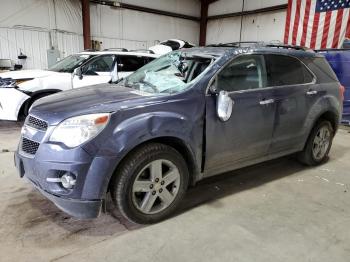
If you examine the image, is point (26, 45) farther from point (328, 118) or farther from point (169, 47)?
point (328, 118)

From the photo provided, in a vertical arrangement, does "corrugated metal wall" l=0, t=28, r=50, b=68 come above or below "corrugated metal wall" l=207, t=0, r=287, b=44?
below

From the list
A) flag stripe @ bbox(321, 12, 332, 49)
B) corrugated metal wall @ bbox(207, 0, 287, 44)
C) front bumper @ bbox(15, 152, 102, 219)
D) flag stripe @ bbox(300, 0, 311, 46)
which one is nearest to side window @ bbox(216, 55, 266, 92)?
front bumper @ bbox(15, 152, 102, 219)

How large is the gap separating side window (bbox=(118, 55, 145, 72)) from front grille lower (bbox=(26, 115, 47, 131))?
14.0 feet

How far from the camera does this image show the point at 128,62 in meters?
6.84

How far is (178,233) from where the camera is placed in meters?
2.54

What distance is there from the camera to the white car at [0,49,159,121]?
213 inches

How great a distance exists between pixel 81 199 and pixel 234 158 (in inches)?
61.4

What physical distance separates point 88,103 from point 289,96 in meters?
2.18

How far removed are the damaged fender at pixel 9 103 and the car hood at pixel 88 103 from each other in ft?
9.86

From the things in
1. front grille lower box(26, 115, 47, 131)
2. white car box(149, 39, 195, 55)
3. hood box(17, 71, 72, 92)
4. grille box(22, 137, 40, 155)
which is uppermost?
white car box(149, 39, 195, 55)

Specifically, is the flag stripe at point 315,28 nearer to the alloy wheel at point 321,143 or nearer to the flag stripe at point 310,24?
the flag stripe at point 310,24

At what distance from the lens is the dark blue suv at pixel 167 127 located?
7.40 feet

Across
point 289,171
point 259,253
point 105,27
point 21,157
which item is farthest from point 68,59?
point 105,27

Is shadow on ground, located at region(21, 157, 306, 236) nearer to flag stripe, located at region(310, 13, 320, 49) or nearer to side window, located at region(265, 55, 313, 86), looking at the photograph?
side window, located at region(265, 55, 313, 86)
